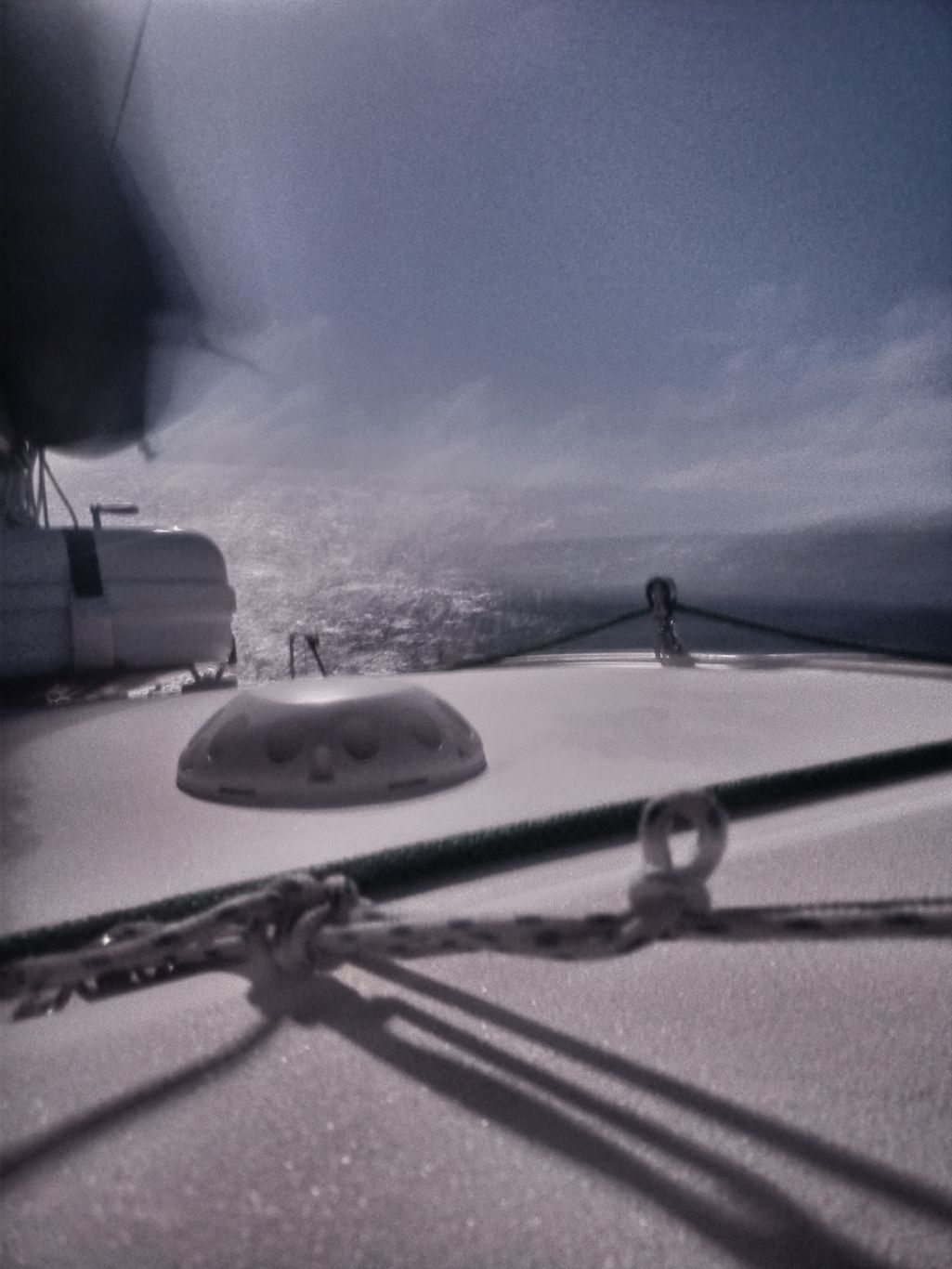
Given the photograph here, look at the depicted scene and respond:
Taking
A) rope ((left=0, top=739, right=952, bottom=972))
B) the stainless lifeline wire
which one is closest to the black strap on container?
rope ((left=0, top=739, right=952, bottom=972))

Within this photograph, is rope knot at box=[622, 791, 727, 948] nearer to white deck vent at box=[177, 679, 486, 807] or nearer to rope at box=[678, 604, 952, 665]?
white deck vent at box=[177, 679, 486, 807]

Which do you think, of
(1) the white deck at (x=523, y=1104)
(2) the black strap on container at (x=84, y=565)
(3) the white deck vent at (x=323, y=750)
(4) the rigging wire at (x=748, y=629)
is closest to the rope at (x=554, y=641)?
(4) the rigging wire at (x=748, y=629)

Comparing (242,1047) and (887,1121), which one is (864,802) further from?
(242,1047)

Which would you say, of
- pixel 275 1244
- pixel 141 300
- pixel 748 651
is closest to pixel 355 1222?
pixel 275 1244

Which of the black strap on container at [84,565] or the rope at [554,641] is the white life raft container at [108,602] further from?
the rope at [554,641]

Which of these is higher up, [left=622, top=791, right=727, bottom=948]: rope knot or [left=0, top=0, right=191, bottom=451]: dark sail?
[left=0, top=0, right=191, bottom=451]: dark sail

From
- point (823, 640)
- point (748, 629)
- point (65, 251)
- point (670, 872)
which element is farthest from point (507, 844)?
point (65, 251)

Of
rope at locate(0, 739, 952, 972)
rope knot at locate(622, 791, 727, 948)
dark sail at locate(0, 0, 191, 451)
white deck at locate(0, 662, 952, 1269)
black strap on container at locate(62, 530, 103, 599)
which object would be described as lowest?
white deck at locate(0, 662, 952, 1269)
